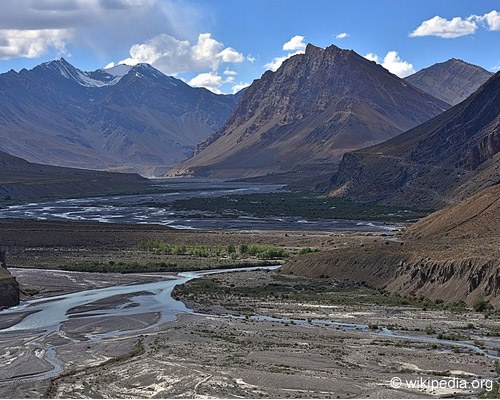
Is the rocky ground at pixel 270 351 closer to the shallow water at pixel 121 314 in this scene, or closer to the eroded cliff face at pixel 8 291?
the shallow water at pixel 121 314

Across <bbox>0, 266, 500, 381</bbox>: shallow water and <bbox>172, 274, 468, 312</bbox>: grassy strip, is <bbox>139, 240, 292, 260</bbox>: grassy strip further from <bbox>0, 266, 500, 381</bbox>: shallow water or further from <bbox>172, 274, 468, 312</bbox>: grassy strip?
<bbox>172, 274, 468, 312</bbox>: grassy strip

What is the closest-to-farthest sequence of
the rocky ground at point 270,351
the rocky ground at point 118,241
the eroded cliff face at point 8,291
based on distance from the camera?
1. the rocky ground at point 270,351
2. the eroded cliff face at point 8,291
3. the rocky ground at point 118,241

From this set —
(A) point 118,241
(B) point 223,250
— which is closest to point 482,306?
(B) point 223,250

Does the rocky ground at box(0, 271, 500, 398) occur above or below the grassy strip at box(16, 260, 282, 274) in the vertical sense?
below

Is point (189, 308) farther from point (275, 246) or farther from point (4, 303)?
point (275, 246)

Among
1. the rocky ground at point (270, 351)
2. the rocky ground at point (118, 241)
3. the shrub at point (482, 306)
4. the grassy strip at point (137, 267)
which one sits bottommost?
the rocky ground at point (270, 351)

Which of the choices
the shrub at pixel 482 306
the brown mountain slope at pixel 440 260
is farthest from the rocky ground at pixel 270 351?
the brown mountain slope at pixel 440 260

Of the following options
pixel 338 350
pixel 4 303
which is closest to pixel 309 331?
pixel 338 350

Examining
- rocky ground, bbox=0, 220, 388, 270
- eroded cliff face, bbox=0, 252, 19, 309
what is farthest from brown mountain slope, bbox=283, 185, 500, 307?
eroded cliff face, bbox=0, 252, 19, 309

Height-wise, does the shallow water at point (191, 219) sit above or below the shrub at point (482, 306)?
above
